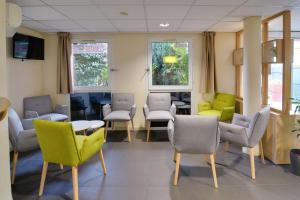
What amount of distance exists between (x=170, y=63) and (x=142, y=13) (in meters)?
2.28

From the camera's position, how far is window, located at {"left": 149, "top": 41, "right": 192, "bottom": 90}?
6344mm

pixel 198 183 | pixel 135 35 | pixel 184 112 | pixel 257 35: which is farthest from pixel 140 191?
pixel 135 35

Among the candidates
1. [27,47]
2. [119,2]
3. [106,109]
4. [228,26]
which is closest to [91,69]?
[106,109]

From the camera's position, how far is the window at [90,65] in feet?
20.7

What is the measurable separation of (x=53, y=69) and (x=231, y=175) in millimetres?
4620

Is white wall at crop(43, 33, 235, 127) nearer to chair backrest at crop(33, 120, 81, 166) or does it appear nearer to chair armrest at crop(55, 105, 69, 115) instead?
chair armrest at crop(55, 105, 69, 115)

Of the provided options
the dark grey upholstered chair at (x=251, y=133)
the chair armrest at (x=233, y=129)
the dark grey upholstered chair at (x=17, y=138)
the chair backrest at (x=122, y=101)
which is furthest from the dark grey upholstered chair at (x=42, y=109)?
the dark grey upholstered chair at (x=251, y=133)

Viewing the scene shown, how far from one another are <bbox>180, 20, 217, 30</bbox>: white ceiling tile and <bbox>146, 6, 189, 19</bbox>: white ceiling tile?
468 millimetres

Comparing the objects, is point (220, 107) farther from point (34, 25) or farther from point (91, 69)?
point (34, 25)

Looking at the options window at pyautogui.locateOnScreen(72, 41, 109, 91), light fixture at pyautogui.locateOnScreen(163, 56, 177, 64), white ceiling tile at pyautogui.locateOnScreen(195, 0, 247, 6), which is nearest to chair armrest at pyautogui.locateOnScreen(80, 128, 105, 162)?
white ceiling tile at pyautogui.locateOnScreen(195, 0, 247, 6)

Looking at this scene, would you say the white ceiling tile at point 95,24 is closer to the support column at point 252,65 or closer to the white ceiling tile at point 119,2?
the white ceiling tile at point 119,2

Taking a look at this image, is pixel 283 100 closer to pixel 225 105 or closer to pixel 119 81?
pixel 225 105

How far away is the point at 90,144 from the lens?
3.10m

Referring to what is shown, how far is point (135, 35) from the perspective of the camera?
246 inches
